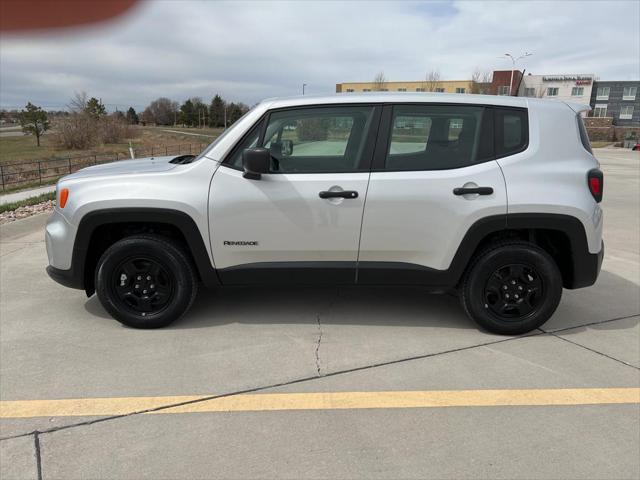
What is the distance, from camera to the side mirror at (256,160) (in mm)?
3490

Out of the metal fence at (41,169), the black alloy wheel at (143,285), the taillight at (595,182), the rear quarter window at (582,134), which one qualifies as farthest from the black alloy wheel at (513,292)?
the metal fence at (41,169)

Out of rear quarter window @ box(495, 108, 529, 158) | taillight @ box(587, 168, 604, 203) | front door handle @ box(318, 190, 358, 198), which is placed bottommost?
front door handle @ box(318, 190, 358, 198)

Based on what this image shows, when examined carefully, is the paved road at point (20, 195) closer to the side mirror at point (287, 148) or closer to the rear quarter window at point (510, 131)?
the side mirror at point (287, 148)

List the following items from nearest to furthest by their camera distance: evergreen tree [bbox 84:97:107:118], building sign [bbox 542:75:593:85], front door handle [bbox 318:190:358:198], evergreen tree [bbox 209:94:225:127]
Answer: front door handle [bbox 318:190:358:198] < evergreen tree [bbox 84:97:107:118] < building sign [bbox 542:75:593:85] < evergreen tree [bbox 209:94:225:127]

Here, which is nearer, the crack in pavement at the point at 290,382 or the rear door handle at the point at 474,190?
the crack in pavement at the point at 290,382

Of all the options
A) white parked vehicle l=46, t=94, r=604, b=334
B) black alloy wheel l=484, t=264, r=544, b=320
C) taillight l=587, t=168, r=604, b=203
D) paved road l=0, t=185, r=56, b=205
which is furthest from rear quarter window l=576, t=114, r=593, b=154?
paved road l=0, t=185, r=56, b=205

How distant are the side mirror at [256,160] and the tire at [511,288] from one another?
1755mm

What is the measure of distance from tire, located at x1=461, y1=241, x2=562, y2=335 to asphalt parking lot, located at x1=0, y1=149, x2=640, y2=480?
15 cm

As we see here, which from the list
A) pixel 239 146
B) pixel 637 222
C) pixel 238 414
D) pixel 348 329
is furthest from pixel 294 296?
pixel 637 222

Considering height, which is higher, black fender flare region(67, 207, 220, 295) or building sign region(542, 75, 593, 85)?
building sign region(542, 75, 593, 85)

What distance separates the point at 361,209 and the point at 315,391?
134 cm

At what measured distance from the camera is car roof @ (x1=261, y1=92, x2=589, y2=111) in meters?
3.79

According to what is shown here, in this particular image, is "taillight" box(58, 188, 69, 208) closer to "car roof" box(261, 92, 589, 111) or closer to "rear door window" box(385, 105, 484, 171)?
"car roof" box(261, 92, 589, 111)

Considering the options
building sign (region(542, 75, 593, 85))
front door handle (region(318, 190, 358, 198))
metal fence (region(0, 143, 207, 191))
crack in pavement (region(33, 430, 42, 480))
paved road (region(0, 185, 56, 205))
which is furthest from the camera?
building sign (region(542, 75, 593, 85))
